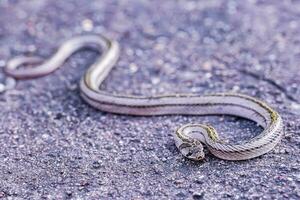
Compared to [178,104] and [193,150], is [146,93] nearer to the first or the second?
[178,104]

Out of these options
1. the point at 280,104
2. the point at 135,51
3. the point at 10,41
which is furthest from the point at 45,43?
the point at 280,104

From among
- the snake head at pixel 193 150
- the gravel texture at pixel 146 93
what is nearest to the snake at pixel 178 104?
the snake head at pixel 193 150

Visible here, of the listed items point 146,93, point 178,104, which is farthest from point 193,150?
point 146,93

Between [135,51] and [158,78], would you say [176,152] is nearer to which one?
[158,78]

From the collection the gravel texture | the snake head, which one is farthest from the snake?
the gravel texture

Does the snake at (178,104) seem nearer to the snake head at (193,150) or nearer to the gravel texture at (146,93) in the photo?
the snake head at (193,150)

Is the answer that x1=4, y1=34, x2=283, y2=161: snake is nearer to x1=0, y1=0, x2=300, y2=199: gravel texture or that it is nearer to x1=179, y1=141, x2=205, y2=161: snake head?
x1=179, y1=141, x2=205, y2=161: snake head
